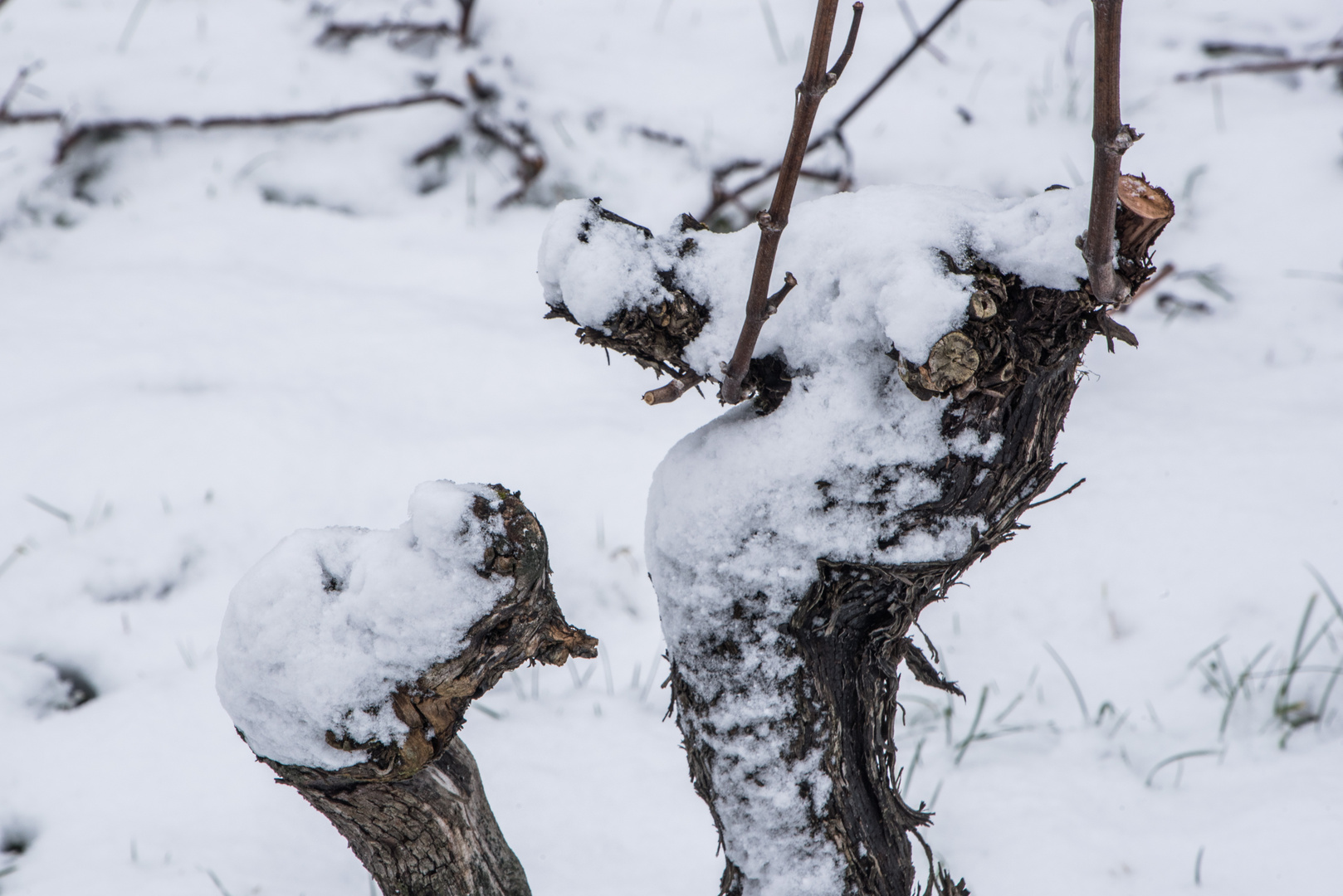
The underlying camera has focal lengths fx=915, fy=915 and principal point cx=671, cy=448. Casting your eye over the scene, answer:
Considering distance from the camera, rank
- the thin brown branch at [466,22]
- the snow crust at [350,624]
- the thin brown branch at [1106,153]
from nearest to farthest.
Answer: the thin brown branch at [1106,153], the snow crust at [350,624], the thin brown branch at [466,22]

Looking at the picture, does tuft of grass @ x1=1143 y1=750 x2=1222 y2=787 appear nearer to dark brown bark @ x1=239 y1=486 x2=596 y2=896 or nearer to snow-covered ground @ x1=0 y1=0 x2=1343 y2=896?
snow-covered ground @ x1=0 y1=0 x2=1343 y2=896

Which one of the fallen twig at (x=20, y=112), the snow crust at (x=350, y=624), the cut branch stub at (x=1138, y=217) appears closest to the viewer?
the cut branch stub at (x=1138, y=217)

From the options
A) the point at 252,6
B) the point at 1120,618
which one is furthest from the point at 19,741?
the point at 252,6

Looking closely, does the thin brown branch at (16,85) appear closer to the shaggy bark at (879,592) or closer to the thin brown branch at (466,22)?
the thin brown branch at (466,22)

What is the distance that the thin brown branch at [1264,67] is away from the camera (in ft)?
9.00

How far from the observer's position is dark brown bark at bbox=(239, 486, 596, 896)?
35.6 inches

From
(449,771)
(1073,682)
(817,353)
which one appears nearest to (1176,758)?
(1073,682)

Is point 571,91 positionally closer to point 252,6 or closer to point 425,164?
point 425,164

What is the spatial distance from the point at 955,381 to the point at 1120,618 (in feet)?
4.32

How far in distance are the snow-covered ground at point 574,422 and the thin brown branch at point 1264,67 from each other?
2.4 inches

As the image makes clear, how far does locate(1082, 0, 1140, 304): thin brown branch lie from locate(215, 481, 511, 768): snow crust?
577 millimetres

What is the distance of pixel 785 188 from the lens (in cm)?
77

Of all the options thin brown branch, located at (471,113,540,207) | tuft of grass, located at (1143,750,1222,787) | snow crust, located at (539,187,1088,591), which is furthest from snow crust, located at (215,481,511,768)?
thin brown branch, located at (471,113,540,207)

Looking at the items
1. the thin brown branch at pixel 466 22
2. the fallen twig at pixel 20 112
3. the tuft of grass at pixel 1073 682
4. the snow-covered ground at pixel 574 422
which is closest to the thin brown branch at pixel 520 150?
the snow-covered ground at pixel 574 422
